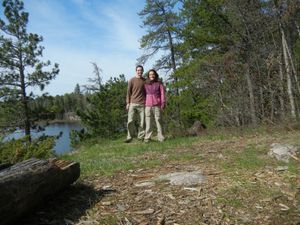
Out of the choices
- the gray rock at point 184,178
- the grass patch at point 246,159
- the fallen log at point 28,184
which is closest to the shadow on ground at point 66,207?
the fallen log at point 28,184

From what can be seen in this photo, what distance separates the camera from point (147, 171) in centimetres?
565

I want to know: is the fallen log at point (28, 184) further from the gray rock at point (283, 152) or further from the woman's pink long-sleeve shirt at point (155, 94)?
the woman's pink long-sleeve shirt at point (155, 94)

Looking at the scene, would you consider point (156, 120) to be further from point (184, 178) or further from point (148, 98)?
point (184, 178)

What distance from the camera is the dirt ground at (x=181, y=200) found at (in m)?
3.75

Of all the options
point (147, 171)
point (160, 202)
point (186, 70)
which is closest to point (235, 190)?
point (160, 202)

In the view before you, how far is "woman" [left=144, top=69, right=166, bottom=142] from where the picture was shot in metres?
9.45

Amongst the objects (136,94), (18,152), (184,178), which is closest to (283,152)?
(184,178)

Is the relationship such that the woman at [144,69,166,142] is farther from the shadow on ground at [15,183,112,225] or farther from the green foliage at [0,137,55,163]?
the shadow on ground at [15,183,112,225]

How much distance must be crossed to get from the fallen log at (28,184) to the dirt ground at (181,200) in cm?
18

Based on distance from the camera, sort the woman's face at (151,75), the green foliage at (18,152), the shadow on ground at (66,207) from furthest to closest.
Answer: the woman's face at (151,75), the green foliage at (18,152), the shadow on ground at (66,207)

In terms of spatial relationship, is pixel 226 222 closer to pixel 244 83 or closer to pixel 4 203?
pixel 4 203

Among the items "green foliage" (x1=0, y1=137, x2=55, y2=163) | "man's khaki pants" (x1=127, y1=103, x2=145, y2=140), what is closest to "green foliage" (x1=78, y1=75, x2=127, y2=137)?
"man's khaki pants" (x1=127, y1=103, x2=145, y2=140)

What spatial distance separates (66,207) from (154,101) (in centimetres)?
565

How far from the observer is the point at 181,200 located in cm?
420
